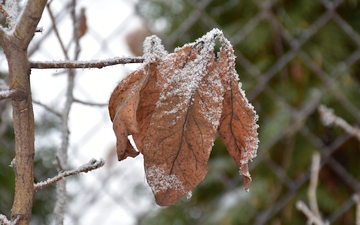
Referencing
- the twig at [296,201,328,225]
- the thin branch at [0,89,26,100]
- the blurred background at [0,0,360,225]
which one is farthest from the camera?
the blurred background at [0,0,360,225]

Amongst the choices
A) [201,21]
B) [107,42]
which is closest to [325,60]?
[201,21]

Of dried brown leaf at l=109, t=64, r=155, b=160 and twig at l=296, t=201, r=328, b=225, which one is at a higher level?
dried brown leaf at l=109, t=64, r=155, b=160

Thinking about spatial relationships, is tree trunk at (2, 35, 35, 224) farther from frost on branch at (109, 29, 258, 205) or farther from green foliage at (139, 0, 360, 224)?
green foliage at (139, 0, 360, 224)

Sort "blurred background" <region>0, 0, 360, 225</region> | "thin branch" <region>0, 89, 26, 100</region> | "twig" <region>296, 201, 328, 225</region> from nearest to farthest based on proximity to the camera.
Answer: "thin branch" <region>0, 89, 26, 100</region> < "twig" <region>296, 201, 328, 225</region> < "blurred background" <region>0, 0, 360, 225</region>

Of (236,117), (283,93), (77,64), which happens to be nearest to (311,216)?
A: (236,117)

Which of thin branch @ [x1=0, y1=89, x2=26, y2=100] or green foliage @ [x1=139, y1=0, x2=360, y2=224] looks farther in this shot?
green foliage @ [x1=139, y1=0, x2=360, y2=224]

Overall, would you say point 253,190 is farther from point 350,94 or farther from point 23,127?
point 23,127

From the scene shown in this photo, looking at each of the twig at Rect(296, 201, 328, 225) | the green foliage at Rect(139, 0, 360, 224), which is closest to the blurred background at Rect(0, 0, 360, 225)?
the green foliage at Rect(139, 0, 360, 224)

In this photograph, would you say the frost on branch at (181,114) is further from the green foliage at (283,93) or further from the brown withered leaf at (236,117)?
the green foliage at (283,93)
